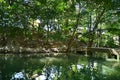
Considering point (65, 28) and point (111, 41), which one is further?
point (111, 41)

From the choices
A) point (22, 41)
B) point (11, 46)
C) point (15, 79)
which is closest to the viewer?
point (15, 79)

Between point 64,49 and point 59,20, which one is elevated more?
point 59,20

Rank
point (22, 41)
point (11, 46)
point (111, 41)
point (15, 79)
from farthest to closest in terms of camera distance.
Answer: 1. point (111, 41)
2. point (22, 41)
3. point (11, 46)
4. point (15, 79)

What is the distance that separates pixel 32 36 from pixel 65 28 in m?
4.01

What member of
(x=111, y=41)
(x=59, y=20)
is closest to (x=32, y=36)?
(x=59, y=20)

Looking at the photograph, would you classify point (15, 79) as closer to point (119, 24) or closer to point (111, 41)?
point (119, 24)

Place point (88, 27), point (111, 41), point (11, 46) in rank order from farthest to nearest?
point (111, 41) < point (88, 27) < point (11, 46)

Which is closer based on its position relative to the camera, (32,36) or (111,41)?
(32,36)

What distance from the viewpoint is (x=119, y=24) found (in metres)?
32.8

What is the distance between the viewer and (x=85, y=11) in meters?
30.2

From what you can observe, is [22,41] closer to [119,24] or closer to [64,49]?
[64,49]

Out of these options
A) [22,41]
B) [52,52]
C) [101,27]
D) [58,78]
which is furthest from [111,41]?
[58,78]

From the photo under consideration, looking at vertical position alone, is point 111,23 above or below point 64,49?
above

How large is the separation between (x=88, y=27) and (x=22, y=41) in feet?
32.1
